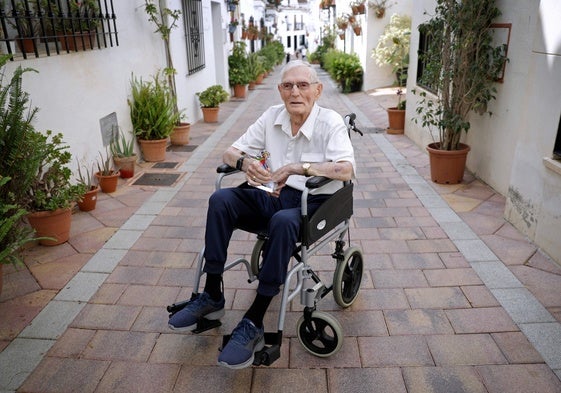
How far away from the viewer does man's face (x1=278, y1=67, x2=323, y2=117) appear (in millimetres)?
2287

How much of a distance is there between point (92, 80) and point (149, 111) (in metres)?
1.03

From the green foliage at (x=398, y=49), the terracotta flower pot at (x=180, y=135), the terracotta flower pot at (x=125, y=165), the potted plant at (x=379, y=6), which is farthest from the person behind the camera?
the potted plant at (x=379, y=6)

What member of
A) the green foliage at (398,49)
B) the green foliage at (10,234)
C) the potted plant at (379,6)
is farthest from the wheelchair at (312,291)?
the potted plant at (379,6)

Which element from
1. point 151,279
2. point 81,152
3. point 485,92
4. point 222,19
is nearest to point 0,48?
point 81,152

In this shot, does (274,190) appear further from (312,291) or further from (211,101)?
(211,101)

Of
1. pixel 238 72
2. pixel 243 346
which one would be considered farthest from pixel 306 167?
pixel 238 72

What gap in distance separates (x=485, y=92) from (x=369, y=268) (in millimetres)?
2348

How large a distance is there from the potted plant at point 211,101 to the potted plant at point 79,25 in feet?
11.3

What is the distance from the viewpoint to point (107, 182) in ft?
14.3

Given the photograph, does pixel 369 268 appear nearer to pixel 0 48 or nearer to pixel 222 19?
pixel 0 48

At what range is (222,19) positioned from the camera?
10945 millimetres

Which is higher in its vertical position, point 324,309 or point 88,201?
point 88,201

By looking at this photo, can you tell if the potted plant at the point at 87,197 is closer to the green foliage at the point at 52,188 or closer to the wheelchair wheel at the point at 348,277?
the green foliage at the point at 52,188

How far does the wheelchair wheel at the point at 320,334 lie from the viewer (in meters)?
2.09
